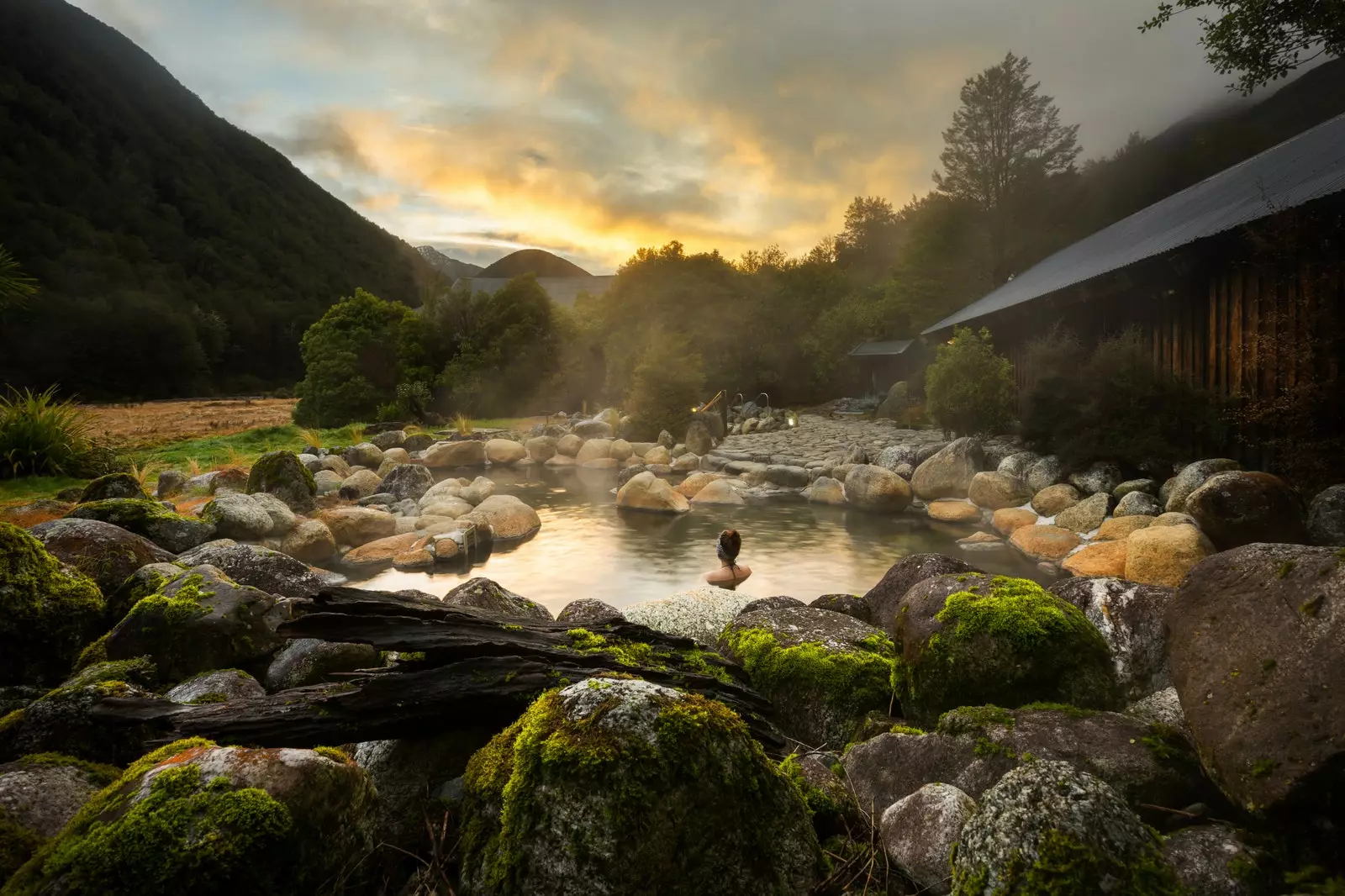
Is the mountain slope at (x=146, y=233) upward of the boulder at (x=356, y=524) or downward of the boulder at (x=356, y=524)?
upward

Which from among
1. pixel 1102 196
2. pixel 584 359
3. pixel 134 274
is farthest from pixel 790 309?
pixel 134 274

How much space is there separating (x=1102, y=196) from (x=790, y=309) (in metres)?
21.0

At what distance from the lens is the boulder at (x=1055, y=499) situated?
1223cm

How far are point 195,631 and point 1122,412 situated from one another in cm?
1474

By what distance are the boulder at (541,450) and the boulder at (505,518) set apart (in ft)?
32.7

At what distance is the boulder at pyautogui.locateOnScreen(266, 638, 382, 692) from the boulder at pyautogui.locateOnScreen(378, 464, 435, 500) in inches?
461

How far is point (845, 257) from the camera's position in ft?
216

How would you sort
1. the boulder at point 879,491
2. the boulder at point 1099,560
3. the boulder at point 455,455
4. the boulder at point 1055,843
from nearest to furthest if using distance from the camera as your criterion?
the boulder at point 1055,843, the boulder at point 1099,560, the boulder at point 879,491, the boulder at point 455,455

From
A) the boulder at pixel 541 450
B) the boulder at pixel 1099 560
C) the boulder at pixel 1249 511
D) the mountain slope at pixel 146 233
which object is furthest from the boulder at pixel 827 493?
the mountain slope at pixel 146 233

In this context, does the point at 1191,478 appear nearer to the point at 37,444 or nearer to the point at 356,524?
→ the point at 356,524

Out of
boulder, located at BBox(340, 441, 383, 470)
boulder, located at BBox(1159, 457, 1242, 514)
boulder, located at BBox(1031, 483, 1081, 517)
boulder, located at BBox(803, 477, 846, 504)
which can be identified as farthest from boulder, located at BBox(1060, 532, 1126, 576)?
boulder, located at BBox(340, 441, 383, 470)

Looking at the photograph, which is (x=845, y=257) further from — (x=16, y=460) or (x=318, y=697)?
(x=318, y=697)

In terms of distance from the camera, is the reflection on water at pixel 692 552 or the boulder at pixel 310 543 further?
the boulder at pixel 310 543

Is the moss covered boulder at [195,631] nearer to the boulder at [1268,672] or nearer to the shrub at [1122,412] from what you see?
the boulder at [1268,672]
